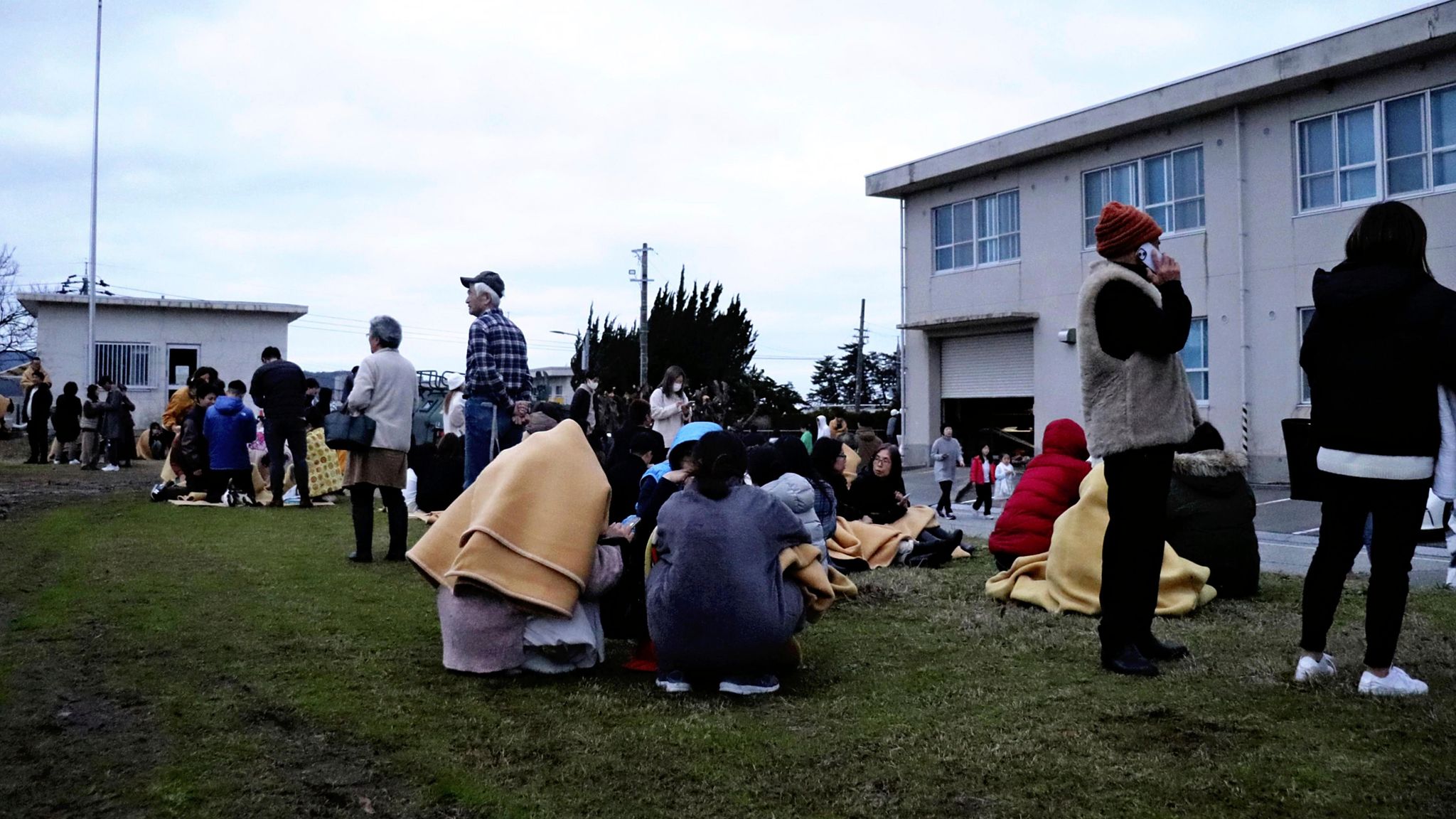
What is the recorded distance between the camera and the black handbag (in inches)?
318

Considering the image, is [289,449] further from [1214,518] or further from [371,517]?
[1214,518]

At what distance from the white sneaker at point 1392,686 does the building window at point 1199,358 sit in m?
17.2

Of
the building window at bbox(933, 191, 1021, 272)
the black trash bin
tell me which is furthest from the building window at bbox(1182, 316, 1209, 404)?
the black trash bin

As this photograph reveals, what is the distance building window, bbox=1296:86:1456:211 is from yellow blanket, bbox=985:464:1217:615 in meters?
14.1

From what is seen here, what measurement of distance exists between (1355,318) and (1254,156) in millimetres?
17190

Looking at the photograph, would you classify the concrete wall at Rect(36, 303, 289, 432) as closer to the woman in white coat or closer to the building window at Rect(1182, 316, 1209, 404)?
the woman in white coat

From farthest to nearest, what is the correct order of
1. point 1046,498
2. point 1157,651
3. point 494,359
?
→ point 494,359, point 1046,498, point 1157,651

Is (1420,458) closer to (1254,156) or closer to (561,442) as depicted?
(561,442)

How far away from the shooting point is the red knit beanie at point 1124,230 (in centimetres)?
463

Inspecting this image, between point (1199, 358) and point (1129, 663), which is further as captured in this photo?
point (1199, 358)

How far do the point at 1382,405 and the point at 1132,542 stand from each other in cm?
107

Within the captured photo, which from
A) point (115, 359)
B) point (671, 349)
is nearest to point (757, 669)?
point (115, 359)

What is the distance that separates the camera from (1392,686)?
4059mm

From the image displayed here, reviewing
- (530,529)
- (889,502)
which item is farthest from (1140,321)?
(889,502)
